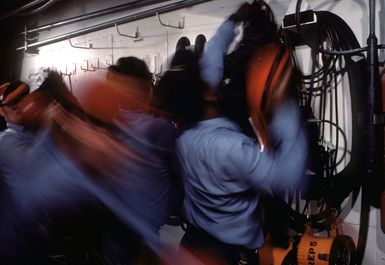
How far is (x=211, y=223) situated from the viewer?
1902 millimetres

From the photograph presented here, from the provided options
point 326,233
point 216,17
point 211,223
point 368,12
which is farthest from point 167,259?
point 368,12

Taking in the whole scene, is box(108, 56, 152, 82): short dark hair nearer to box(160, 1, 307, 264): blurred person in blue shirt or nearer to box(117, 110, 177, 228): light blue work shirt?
box(117, 110, 177, 228): light blue work shirt

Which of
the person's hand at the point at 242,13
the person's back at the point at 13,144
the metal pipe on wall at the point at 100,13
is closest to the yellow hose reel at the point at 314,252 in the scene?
the person's hand at the point at 242,13

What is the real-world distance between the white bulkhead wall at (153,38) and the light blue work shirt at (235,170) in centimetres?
67

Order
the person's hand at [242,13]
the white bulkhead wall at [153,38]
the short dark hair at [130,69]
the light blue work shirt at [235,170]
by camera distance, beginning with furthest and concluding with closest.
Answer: the short dark hair at [130,69] → the person's hand at [242,13] → the white bulkhead wall at [153,38] → the light blue work shirt at [235,170]

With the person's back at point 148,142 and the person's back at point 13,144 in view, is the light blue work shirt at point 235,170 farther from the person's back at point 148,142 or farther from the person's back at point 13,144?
the person's back at point 13,144

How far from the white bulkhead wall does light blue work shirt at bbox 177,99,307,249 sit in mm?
670

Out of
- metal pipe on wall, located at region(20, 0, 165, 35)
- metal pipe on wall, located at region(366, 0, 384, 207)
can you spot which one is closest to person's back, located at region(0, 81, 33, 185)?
metal pipe on wall, located at region(20, 0, 165, 35)

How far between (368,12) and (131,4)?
2128 millimetres

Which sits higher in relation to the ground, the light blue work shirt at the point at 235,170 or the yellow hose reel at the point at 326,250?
the light blue work shirt at the point at 235,170

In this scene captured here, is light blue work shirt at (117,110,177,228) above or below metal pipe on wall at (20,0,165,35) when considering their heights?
below

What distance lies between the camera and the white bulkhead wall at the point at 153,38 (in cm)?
209

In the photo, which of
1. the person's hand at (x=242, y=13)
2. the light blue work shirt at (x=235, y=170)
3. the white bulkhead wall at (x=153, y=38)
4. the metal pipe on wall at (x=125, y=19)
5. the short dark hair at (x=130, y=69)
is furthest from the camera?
the metal pipe on wall at (x=125, y=19)

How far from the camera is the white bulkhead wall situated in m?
2.09
